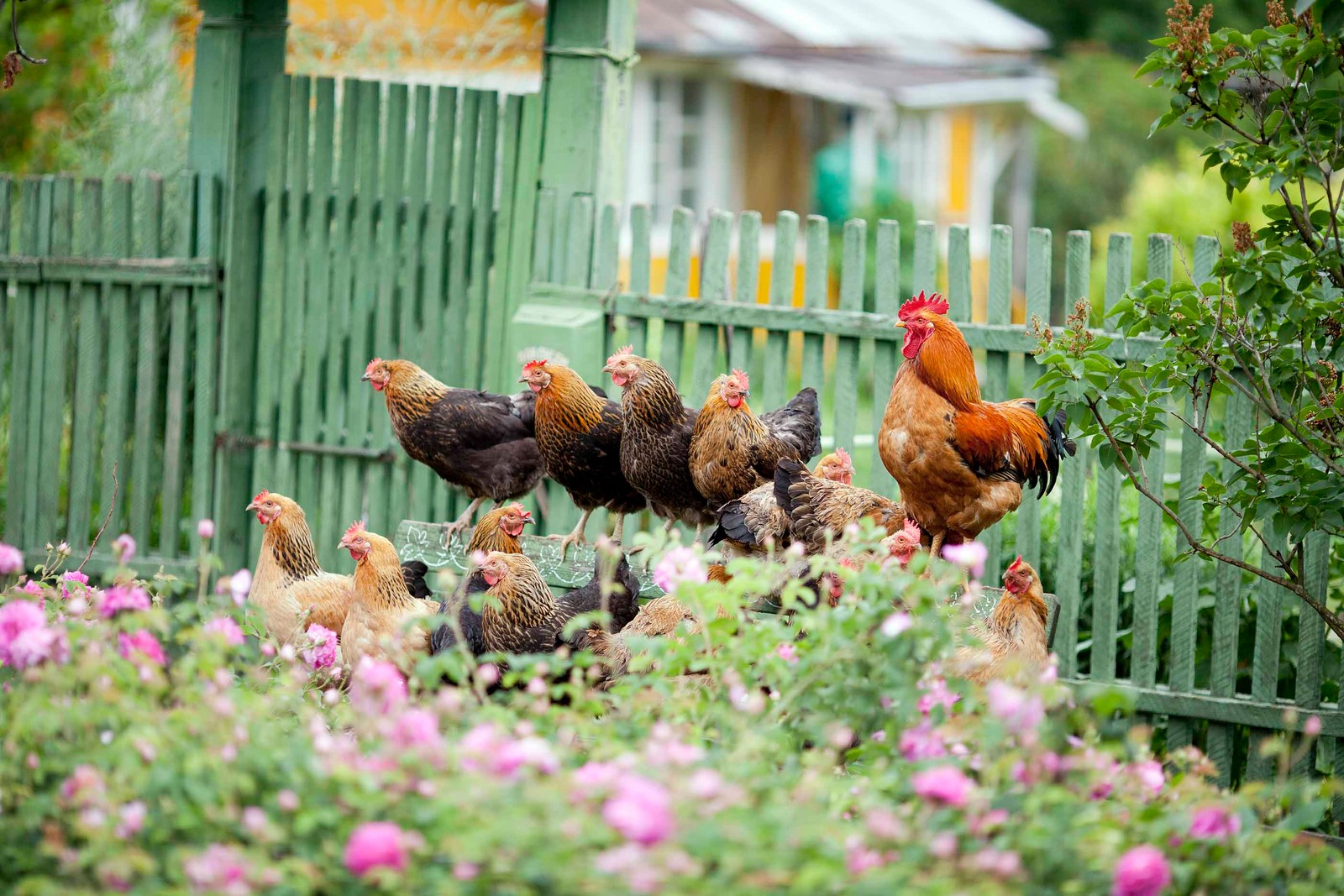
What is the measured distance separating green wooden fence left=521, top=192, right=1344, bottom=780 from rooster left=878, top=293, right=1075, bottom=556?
0.99 meters

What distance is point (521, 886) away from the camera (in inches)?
85.2

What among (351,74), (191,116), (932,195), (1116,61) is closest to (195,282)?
(191,116)

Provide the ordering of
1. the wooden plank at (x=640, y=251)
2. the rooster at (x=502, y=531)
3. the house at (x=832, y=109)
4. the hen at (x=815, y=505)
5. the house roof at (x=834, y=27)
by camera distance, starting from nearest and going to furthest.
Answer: the hen at (x=815, y=505) < the rooster at (x=502, y=531) < the wooden plank at (x=640, y=251) < the house roof at (x=834, y=27) < the house at (x=832, y=109)

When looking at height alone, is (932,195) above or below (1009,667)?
above

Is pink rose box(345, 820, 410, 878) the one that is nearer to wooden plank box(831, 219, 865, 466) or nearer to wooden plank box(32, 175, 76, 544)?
wooden plank box(831, 219, 865, 466)

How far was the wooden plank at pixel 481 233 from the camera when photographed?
649cm

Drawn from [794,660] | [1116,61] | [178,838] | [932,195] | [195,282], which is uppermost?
[1116,61]

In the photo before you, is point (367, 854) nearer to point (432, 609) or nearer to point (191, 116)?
point (432, 609)

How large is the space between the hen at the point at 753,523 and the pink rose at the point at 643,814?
2341mm

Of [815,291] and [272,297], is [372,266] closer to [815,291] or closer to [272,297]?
[272,297]

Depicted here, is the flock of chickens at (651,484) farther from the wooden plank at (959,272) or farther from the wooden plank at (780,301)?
the wooden plank at (959,272)

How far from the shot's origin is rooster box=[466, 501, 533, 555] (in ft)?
16.4

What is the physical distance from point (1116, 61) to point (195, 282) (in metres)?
28.2

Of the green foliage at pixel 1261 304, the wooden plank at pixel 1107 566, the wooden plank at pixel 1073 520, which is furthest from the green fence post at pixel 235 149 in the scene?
the green foliage at pixel 1261 304
